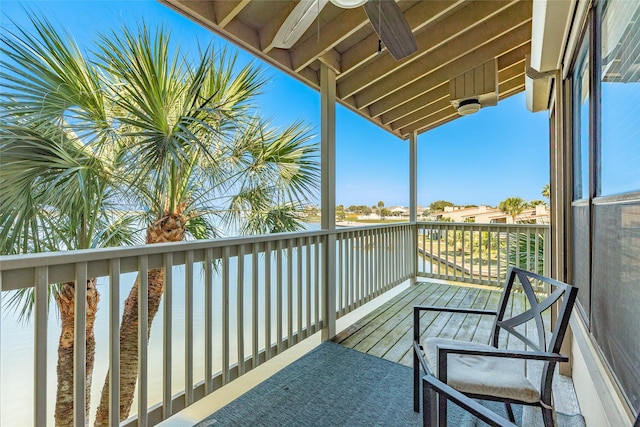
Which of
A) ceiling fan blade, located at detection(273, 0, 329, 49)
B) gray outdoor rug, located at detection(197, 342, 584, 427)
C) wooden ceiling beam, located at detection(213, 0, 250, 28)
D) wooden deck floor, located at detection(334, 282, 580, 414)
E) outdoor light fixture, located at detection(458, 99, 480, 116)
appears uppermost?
wooden ceiling beam, located at detection(213, 0, 250, 28)

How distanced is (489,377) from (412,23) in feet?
8.81

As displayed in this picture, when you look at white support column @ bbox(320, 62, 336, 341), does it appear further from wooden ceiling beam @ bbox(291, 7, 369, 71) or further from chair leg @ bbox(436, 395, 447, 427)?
chair leg @ bbox(436, 395, 447, 427)

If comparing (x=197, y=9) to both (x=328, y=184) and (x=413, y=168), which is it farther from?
(x=413, y=168)

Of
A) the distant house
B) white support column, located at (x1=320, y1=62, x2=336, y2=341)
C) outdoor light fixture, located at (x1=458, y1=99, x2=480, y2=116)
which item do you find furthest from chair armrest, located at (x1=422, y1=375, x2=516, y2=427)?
the distant house

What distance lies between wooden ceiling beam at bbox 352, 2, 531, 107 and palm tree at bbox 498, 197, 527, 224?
235cm

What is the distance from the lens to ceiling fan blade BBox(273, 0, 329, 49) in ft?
5.63

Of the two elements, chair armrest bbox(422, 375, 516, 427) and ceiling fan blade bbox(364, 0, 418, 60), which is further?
ceiling fan blade bbox(364, 0, 418, 60)

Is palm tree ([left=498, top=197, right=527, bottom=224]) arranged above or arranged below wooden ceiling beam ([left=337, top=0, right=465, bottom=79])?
below

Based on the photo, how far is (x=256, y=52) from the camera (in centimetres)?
246

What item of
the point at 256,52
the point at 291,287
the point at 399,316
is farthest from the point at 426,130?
the point at 291,287

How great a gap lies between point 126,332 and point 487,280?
15.5 feet

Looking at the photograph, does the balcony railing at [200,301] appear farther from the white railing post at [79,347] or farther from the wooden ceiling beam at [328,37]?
the wooden ceiling beam at [328,37]

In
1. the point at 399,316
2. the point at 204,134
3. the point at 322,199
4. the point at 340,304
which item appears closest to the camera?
the point at 204,134

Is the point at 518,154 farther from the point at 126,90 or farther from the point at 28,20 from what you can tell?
the point at 28,20
